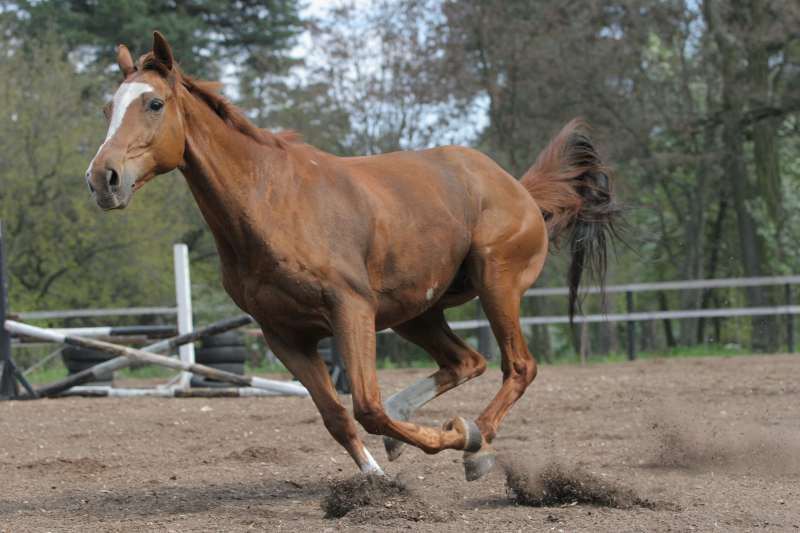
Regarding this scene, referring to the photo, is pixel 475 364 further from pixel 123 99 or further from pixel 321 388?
pixel 123 99

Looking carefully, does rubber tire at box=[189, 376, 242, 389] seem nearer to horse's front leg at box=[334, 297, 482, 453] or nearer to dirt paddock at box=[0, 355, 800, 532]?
dirt paddock at box=[0, 355, 800, 532]

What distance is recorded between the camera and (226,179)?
508 cm

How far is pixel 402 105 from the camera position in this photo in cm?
2173

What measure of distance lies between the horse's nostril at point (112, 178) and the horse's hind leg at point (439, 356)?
2270mm

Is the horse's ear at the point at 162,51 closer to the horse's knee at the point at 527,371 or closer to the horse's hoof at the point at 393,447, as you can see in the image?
the horse's hoof at the point at 393,447

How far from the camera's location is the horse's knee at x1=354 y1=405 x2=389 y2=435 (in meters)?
4.97

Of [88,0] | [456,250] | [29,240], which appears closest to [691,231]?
[29,240]

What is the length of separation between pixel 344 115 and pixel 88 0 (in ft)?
33.2

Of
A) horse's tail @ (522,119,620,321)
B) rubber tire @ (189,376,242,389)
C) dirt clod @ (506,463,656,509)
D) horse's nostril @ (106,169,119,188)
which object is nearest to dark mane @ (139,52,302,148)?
horse's nostril @ (106,169,119,188)

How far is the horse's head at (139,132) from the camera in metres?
4.49

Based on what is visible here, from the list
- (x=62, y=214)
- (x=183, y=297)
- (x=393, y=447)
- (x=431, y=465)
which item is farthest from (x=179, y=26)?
(x=393, y=447)

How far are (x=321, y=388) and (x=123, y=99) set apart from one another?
1722 millimetres

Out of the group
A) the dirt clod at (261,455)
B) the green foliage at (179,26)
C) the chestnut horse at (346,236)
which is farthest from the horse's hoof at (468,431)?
the green foliage at (179,26)

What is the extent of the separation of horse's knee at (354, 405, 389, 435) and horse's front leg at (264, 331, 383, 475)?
408 millimetres
